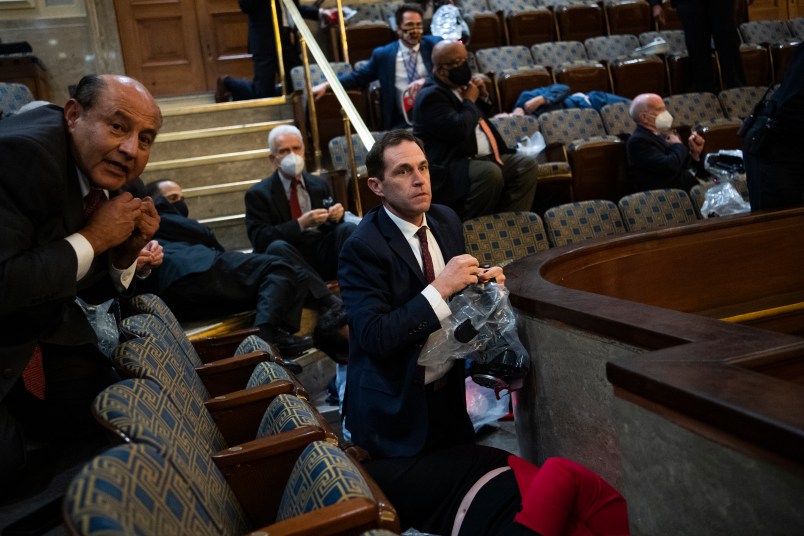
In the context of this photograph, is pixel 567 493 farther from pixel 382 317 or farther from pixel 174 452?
pixel 174 452

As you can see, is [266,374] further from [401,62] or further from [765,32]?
[765,32]

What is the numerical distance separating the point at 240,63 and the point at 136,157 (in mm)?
4552

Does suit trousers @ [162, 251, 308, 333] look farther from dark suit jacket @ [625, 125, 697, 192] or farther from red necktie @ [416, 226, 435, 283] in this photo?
dark suit jacket @ [625, 125, 697, 192]

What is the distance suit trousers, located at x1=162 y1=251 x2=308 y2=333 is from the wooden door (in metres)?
3.27

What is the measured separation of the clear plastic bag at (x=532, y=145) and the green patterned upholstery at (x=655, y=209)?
2.05 feet

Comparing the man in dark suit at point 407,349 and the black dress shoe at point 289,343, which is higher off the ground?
the man in dark suit at point 407,349

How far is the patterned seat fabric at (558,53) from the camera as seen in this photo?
5.44 meters

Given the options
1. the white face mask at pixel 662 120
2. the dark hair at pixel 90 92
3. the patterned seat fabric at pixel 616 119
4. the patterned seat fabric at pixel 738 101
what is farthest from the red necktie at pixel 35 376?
the patterned seat fabric at pixel 738 101

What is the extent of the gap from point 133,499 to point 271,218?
2456 millimetres

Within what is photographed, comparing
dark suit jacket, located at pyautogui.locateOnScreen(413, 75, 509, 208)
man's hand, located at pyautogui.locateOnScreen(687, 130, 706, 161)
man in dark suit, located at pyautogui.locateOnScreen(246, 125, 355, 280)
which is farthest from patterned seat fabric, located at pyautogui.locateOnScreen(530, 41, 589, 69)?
man in dark suit, located at pyautogui.locateOnScreen(246, 125, 355, 280)

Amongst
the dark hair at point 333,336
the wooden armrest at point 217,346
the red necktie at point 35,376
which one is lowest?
the dark hair at point 333,336

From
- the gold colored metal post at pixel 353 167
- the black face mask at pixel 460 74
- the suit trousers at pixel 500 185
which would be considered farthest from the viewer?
the gold colored metal post at pixel 353 167

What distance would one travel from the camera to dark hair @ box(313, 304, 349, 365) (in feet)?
7.91

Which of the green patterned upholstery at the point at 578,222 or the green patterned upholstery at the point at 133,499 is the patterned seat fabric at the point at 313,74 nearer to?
the green patterned upholstery at the point at 578,222
